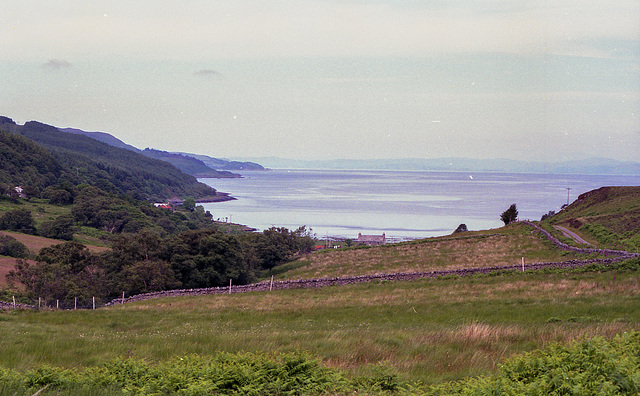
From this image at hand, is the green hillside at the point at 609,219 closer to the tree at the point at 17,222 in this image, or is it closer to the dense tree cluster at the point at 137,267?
the dense tree cluster at the point at 137,267

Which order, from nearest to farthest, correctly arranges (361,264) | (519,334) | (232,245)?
(519,334)
(361,264)
(232,245)

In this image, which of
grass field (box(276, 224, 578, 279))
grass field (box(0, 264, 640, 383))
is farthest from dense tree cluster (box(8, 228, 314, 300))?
grass field (box(0, 264, 640, 383))

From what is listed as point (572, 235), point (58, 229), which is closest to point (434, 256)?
point (572, 235)

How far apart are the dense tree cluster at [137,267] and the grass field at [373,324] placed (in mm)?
13417

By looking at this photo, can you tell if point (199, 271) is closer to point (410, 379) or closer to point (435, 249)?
point (435, 249)

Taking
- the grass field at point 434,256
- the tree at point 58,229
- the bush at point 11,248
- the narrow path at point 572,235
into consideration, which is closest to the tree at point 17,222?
the tree at point 58,229

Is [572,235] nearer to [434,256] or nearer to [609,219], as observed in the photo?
[609,219]

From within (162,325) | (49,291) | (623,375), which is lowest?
(49,291)

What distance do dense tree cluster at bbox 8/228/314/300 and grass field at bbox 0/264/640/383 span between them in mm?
13417

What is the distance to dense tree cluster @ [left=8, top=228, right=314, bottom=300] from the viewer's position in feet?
114

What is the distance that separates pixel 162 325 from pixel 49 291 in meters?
24.2

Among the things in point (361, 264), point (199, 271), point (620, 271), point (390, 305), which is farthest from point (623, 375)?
point (199, 271)

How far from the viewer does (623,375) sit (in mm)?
5020

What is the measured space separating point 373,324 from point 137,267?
2870 centimetres
